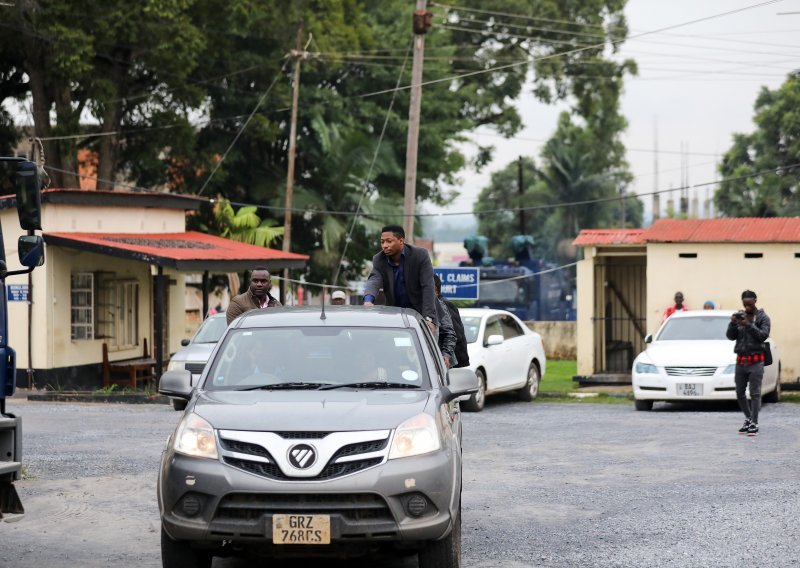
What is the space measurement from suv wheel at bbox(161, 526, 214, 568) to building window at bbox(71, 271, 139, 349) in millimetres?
19637

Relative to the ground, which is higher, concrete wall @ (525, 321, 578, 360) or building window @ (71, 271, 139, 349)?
building window @ (71, 271, 139, 349)

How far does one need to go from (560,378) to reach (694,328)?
27.1ft

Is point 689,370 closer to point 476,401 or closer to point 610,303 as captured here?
point 476,401

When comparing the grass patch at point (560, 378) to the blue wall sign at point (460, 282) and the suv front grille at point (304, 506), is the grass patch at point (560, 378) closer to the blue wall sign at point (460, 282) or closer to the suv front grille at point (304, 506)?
the blue wall sign at point (460, 282)

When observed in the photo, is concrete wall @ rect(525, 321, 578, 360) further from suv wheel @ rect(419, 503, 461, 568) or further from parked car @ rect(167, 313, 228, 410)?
suv wheel @ rect(419, 503, 461, 568)

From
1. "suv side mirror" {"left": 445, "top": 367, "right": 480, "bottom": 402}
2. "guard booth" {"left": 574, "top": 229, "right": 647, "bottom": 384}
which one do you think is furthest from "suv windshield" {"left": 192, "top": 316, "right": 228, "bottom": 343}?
"suv side mirror" {"left": 445, "top": 367, "right": 480, "bottom": 402}

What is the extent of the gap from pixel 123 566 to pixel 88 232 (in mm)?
18859

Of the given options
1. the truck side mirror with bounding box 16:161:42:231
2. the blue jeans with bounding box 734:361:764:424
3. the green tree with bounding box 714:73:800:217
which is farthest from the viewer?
the green tree with bounding box 714:73:800:217

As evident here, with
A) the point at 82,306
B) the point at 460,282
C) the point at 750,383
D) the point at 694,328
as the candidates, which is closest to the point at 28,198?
the point at 750,383

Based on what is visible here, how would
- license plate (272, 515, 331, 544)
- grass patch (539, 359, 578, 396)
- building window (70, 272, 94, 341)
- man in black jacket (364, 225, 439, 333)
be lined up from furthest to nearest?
building window (70, 272, 94, 341)
grass patch (539, 359, 578, 396)
man in black jacket (364, 225, 439, 333)
license plate (272, 515, 331, 544)

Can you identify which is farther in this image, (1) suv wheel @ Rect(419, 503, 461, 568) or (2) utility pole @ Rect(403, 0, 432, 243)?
(2) utility pole @ Rect(403, 0, 432, 243)

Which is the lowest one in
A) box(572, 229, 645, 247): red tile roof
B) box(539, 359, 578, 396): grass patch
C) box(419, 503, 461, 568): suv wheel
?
box(539, 359, 578, 396): grass patch

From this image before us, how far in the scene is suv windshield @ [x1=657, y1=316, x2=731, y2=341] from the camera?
70.6ft

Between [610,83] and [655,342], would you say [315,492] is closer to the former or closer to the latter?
[655,342]
